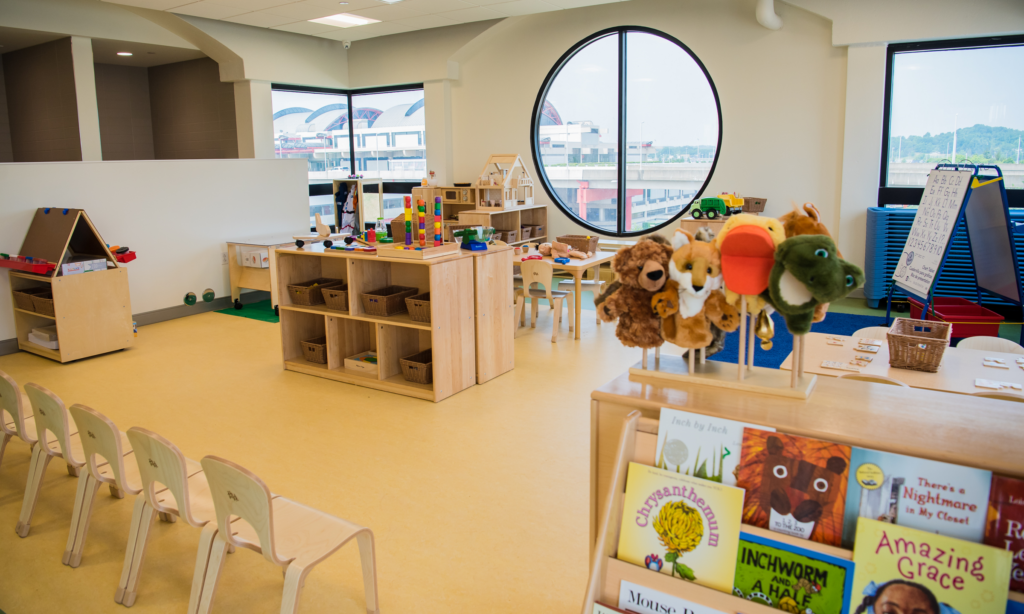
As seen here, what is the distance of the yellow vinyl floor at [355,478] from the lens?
267 centimetres

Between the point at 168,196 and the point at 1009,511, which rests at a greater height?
the point at 168,196

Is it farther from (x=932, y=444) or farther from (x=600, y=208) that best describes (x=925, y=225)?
(x=600, y=208)

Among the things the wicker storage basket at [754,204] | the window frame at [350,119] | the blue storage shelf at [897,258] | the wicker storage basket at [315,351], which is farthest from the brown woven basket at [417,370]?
the window frame at [350,119]

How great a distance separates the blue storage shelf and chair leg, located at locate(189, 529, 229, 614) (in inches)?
267

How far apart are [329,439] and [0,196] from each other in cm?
424

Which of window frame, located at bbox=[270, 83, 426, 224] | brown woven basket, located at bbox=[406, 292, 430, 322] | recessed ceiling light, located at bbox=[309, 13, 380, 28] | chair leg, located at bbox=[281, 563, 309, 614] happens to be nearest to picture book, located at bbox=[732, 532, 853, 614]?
chair leg, located at bbox=[281, 563, 309, 614]

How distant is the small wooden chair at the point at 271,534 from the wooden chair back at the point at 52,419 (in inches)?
37.1

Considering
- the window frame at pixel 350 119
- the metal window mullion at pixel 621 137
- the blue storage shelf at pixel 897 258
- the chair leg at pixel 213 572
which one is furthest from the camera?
the window frame at pixel 350 119

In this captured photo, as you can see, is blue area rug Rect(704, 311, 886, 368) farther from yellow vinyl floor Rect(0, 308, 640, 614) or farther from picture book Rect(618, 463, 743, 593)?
picture book Rect(618, 463, 743, 593)

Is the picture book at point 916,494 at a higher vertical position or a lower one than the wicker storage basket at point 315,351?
higher

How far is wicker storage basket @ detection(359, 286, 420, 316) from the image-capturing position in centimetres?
493

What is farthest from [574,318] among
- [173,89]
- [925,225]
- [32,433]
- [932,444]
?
[173,89]

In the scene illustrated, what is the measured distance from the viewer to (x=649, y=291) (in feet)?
6.55

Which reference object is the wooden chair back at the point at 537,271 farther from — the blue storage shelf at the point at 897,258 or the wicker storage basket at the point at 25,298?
the wicker storage basket at the point at 25,298
